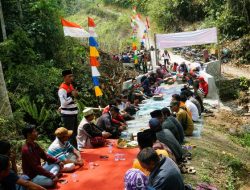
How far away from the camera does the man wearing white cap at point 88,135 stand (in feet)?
26.5

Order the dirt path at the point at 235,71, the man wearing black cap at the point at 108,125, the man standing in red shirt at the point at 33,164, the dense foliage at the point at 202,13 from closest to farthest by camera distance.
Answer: the man standing in red shirt at the point at 33,164, the man wearing black cap at the point at 108,125, the dirt path at the point at 235,71, the dense foliage at the point at 202,13

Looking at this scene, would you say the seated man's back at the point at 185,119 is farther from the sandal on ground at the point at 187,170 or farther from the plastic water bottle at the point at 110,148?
the sandal on ground at the point at 187,170

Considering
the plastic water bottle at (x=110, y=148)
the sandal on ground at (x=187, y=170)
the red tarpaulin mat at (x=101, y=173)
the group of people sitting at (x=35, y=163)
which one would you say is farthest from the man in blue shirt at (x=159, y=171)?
the plastic water bottle at (x=110, y=148)

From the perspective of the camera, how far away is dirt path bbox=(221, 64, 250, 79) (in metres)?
20.5

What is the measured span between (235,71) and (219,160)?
563 inches

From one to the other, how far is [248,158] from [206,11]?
22223 millimetres

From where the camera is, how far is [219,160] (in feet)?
27.4

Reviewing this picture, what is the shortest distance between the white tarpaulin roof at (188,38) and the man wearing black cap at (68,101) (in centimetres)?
A: 984

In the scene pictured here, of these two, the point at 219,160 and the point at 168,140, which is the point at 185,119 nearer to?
the point at 219,160

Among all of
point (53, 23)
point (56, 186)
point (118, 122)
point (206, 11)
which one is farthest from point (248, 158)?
point (206, 11)

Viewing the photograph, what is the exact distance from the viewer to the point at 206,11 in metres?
29.8

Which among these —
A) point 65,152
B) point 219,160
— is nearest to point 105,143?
point 65,152

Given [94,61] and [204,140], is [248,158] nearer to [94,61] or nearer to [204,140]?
[204,140]

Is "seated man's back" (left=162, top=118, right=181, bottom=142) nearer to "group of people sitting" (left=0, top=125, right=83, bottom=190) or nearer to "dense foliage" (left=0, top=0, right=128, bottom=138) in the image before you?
"group of people sitting" (left=0, top=125, right=83, bottom=190)
